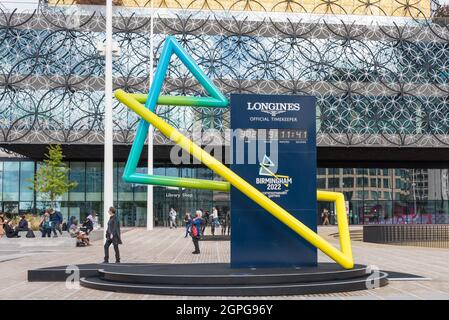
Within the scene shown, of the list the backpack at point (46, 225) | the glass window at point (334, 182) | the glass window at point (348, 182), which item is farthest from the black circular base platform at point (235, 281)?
the glass window at point (348, 182)

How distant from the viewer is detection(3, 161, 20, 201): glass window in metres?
51.5

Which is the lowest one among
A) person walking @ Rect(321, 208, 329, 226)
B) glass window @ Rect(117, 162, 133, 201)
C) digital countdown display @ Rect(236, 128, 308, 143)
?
person walking @ Rect(321, 208, 329, 226)

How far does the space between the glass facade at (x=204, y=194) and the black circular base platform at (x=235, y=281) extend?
33523 mm

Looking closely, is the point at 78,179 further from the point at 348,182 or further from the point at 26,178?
the point at 348,182

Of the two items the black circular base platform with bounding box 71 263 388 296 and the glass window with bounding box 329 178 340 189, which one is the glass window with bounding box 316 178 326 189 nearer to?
the glass window with bounding box 329 178 340 189

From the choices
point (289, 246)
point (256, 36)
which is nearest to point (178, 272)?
point (289, 246)

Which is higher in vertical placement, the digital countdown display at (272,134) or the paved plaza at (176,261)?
the digital countdown display at (272,134)

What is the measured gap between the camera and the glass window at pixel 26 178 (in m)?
51.6

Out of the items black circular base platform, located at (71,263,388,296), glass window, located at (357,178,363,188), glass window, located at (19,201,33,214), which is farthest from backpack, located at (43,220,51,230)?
glass window, located at (357,178,363,188)

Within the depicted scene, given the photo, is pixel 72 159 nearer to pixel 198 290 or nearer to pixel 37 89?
pixel 37 89

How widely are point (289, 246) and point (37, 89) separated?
34377 millimetres

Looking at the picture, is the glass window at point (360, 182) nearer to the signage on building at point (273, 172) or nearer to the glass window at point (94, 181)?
the glass window at point (94, 181)

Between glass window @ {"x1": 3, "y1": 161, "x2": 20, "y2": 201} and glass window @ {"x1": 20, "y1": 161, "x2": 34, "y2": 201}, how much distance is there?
33 centimetres
